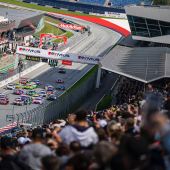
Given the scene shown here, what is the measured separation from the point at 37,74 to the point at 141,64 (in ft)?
101

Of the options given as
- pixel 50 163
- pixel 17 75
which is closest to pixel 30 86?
pixel 17 75

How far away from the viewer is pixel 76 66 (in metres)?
80.3

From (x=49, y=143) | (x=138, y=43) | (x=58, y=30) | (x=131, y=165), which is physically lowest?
(x=58, y=30)

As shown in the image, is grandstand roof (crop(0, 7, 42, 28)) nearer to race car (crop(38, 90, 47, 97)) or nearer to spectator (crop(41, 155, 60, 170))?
race car (crop(38, 90, 47, 97))

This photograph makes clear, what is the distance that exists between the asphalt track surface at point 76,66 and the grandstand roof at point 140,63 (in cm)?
1026

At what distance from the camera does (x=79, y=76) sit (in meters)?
72.8

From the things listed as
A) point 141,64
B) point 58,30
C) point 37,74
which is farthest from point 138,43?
point 58,30

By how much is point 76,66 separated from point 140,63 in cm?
3586

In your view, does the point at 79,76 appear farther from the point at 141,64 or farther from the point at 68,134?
the point at 68,134

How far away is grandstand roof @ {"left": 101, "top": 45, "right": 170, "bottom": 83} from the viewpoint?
40.8m

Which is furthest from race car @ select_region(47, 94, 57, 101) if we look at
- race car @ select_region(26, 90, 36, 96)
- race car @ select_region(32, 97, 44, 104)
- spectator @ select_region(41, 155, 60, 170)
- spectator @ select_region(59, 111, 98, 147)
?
spectator @ select_region(41, 155, 60, 170)

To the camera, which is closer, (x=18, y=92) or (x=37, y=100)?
(x=37, y=100)

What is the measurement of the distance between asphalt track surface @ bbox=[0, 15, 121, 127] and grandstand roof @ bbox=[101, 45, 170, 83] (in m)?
10.3

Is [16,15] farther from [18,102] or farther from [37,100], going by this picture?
[18,102]
